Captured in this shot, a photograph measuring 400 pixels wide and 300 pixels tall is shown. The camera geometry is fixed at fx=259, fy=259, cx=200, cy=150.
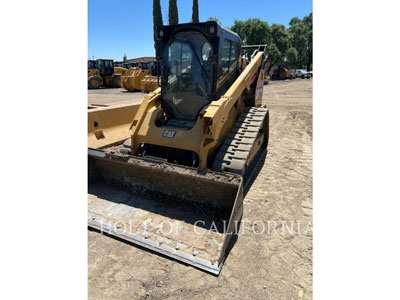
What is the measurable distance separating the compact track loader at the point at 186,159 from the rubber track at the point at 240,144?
1 cm

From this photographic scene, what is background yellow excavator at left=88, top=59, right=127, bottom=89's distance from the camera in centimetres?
2277

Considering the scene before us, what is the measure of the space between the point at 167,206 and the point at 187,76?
2.11 m

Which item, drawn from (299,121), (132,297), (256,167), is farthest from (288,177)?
(299,121)

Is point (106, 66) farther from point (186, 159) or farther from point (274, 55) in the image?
point (186, 159)

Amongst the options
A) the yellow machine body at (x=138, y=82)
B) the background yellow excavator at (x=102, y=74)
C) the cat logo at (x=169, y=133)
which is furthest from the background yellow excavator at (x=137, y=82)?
the cat logo at (x=169, y=133)

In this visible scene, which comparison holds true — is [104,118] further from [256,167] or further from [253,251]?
[253,251]

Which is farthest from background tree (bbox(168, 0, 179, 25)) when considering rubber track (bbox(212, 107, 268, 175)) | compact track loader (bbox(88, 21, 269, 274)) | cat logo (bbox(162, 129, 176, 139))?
cat logo (bbox(162, 129, 176, 139))

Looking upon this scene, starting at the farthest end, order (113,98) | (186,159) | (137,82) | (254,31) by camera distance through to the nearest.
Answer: (254,31), (137,82), (113,98), (186,159)

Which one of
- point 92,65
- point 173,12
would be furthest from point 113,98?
point 173,12

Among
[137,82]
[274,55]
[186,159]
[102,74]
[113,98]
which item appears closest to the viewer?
[186,159]

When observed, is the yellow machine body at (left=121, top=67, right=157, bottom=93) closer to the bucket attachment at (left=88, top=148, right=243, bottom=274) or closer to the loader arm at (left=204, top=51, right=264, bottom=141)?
the loader arm at (left=204, top=51, right=264, bottom=141)

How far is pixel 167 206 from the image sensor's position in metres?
3.67

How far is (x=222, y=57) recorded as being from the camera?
414cm

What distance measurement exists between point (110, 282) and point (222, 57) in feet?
A: 11.3
